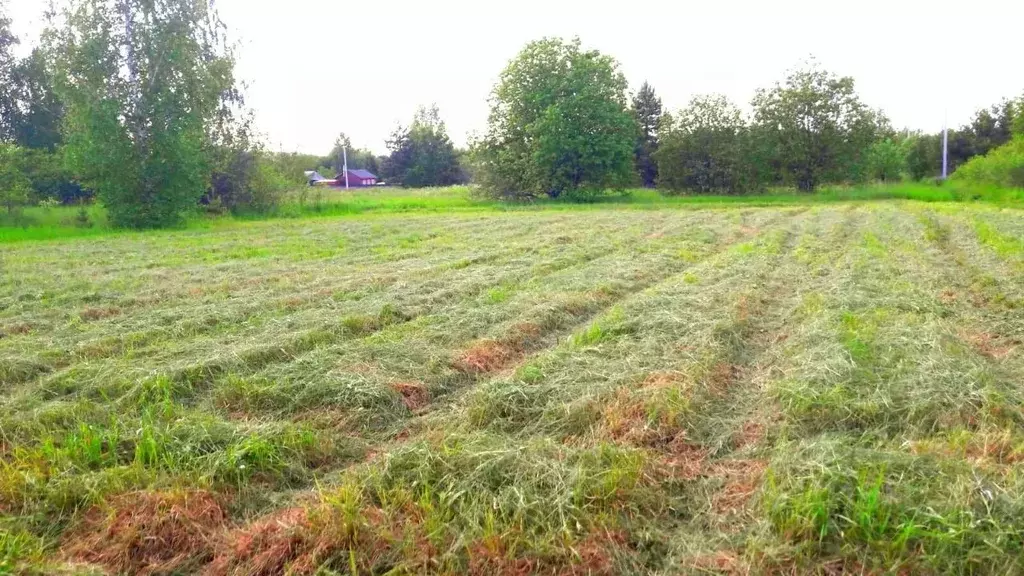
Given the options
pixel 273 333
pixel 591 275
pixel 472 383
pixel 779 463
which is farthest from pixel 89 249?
pixel 779 463

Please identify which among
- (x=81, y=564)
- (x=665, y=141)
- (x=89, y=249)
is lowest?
(x=81, y=564)

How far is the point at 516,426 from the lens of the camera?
527cm

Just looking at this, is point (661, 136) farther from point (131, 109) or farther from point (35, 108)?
point (35, 108)

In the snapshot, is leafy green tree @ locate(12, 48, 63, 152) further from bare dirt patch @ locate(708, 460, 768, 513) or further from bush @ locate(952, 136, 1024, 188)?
bush @ locate(952, 136, 1024, 188)

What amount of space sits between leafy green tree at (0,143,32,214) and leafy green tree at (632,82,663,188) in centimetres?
4490

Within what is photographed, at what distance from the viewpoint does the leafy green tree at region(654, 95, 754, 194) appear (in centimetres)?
4434

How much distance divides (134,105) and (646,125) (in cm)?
4572

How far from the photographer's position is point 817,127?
41812mm

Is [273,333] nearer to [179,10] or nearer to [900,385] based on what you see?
[900,385]

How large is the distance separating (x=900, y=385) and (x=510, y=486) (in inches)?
141

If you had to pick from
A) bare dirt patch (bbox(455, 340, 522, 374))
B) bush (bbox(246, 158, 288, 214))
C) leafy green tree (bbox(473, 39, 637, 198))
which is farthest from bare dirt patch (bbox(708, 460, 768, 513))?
leafy green tree (bbox(473, 39, 637, 198))

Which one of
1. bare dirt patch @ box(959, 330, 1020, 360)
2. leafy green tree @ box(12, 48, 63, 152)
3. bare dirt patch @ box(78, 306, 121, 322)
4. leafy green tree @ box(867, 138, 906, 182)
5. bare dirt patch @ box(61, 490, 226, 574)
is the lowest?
bare dirt patch @ box(61, 490, 226, 574)

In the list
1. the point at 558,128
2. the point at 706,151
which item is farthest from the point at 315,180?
the point at 706,151

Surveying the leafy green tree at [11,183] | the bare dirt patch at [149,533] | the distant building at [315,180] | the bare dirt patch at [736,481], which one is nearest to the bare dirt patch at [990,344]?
the bare dirt patch at [736,481]
